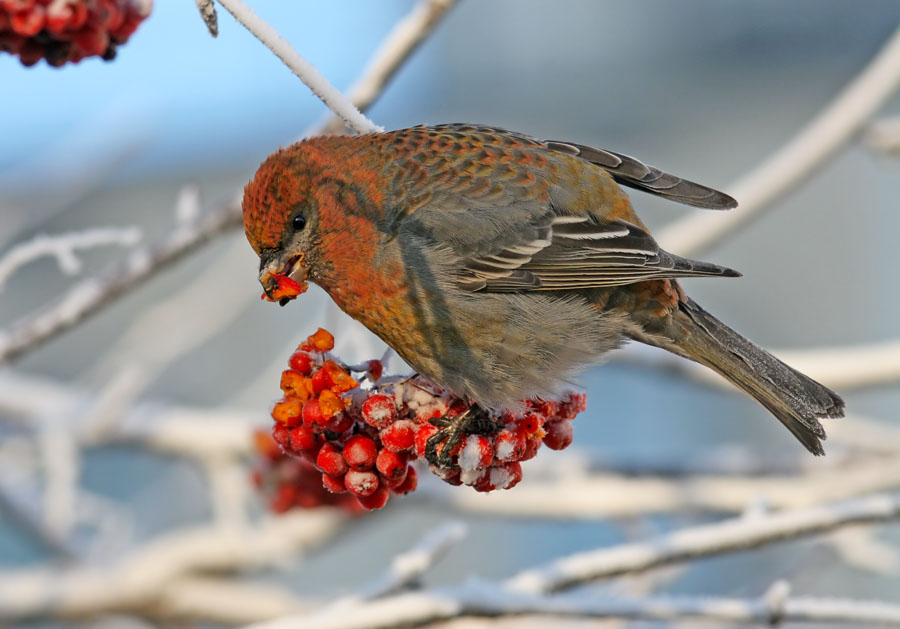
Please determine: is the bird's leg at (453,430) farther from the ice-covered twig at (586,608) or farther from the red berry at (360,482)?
the ice-covered twig at (586,608)

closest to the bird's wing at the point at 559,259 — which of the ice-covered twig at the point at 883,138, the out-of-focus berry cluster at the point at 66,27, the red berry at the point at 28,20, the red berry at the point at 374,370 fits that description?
the red berry at the point at 374,370

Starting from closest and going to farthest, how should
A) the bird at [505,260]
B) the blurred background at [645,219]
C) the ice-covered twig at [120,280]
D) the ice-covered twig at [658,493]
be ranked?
the bird at [505,260], the ice-covered twig at [120,280], the ice-covered twig at [658,493], the blurred background at [645,219]

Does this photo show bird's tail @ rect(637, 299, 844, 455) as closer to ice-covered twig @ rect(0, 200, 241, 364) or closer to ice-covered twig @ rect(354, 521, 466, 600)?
ice-covered twig @ rect(354, 521, 466, 600)

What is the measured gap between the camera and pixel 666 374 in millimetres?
3527

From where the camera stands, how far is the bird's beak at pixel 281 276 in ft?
6.43

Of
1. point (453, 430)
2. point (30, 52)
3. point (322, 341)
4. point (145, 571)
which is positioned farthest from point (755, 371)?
point (145, 571)

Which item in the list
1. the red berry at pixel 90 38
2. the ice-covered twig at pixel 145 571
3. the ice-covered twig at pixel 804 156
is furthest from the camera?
the ice-covered twig at pixel 145 571

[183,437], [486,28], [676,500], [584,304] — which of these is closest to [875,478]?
[676,500]

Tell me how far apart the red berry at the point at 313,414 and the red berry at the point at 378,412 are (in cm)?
7

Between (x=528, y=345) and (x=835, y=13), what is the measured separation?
24.9ft

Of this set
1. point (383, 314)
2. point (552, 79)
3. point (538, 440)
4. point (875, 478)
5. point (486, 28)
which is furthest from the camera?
point (486, 28)

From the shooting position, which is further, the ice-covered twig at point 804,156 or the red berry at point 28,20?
the ice-covered twig at point 804,156

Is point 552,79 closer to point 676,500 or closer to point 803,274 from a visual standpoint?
point 803,274

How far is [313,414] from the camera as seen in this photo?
1715 mm
